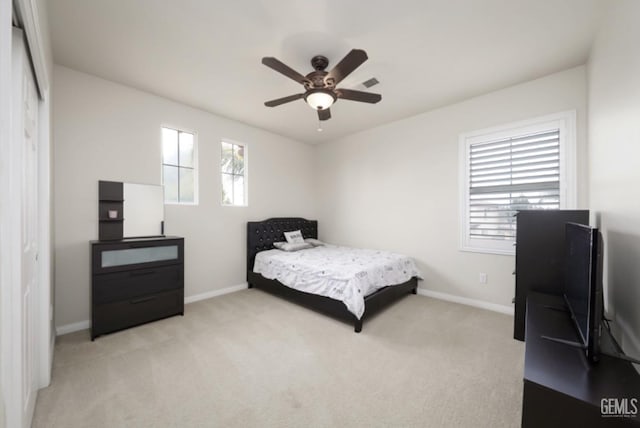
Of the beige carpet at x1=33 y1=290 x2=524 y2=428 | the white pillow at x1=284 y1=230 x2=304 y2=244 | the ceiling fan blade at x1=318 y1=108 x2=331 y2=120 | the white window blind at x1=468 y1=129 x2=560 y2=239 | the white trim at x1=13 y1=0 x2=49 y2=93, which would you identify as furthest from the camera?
the white pillow at x1=284 y1=230 x2=304 y2=244

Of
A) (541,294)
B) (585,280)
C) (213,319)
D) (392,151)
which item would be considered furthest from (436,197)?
(213,319)

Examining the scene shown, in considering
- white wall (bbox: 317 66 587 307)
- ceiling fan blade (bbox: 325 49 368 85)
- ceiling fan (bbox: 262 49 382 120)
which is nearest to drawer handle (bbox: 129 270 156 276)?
ceiling fan (bbox: 262 49 382 120)

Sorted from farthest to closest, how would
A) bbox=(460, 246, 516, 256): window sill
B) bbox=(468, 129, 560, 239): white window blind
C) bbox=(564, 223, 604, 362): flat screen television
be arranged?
1. bbox=(460, 246, 516, 256): window sill
2. bbox=(468, 129, 560, 239): white window blind
3. bbox=(564, 223, 604, 362): flat screen television

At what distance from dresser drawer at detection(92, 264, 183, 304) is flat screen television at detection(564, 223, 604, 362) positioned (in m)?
3.50

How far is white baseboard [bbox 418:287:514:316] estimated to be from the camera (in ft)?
10.2

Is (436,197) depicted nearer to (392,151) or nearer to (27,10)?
(392,151)

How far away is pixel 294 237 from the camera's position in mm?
4570

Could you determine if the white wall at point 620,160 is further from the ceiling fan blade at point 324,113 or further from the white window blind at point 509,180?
the ceiling fan blade at point 324,113

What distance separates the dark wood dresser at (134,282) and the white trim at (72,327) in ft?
1.45

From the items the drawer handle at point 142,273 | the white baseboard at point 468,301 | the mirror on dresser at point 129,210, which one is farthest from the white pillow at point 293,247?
the white baseboard at point 468,301

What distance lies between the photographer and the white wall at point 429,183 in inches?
115

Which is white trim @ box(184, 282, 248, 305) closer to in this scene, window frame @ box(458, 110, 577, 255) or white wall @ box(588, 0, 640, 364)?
window frame @ box(458, 110, 577, 255)

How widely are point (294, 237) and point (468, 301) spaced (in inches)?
113

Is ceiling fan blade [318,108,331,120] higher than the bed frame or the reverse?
higher
